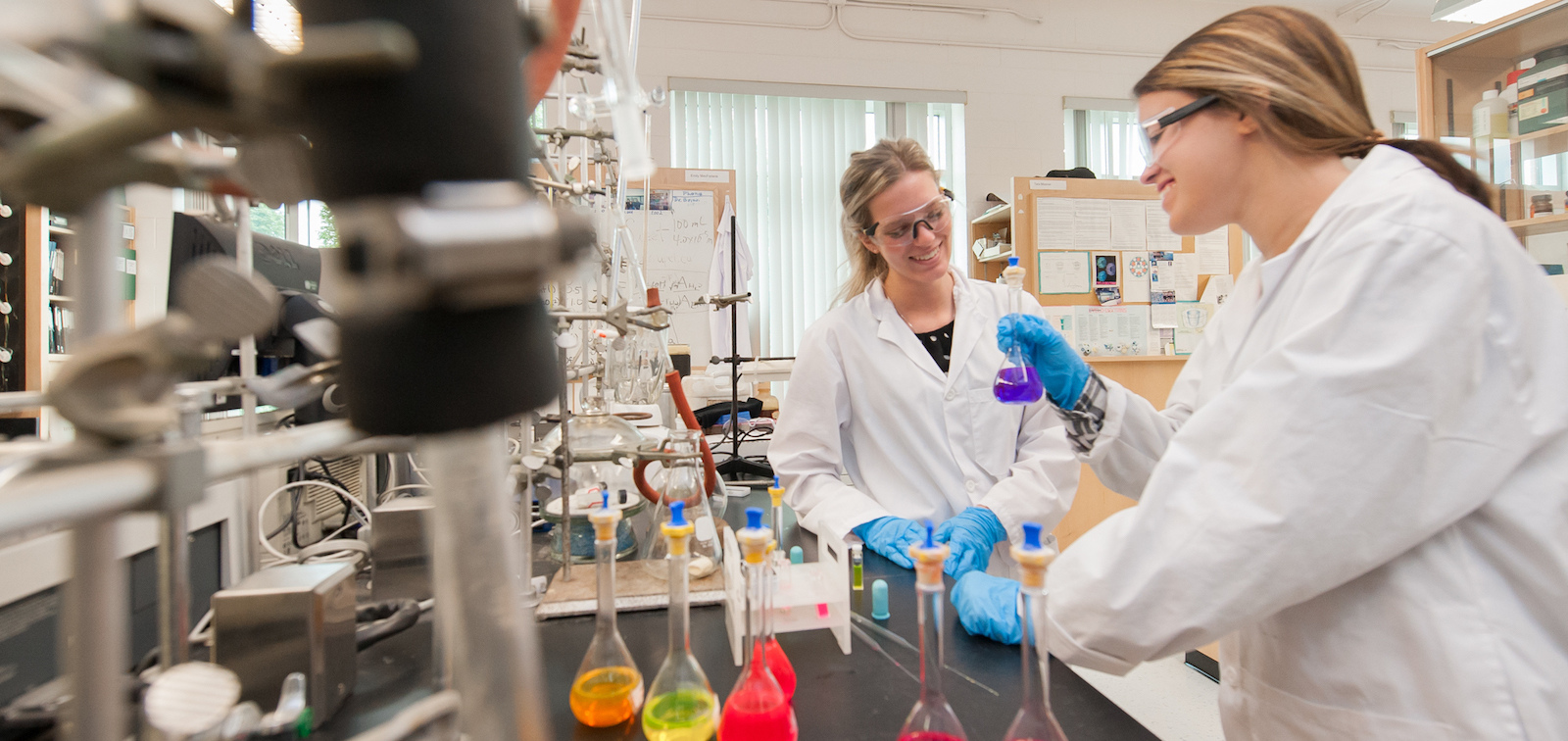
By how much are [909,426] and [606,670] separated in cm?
113

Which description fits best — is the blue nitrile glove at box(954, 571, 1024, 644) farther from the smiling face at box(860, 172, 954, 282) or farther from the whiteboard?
the whiteboard

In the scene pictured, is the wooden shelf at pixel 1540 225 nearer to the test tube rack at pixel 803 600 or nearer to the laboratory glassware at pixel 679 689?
the test tube rack at pixel 803 600

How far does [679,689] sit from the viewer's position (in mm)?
708

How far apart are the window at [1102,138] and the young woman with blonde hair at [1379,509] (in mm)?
4612

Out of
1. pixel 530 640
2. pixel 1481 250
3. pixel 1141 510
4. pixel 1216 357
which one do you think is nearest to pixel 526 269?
pixel 530 640

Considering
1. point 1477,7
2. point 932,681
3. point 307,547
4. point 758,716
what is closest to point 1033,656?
point 932,681

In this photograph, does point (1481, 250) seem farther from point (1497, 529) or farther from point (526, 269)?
point (526, 269)

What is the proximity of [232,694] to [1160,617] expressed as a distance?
0.87 metres

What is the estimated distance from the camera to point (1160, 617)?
0.81 metres

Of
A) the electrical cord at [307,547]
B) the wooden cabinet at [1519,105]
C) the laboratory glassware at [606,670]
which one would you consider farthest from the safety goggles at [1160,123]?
the wooden cabinet at [1519,105]

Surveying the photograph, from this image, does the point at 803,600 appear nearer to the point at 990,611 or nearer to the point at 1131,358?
the point at 990,611

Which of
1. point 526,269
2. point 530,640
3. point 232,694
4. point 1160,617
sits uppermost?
point 526,269

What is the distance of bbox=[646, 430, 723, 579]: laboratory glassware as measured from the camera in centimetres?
107

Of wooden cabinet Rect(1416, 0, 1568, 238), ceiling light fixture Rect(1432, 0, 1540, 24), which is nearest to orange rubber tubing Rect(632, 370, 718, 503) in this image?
wooden cabinet Rect(1416, 0, 1568, 238)
